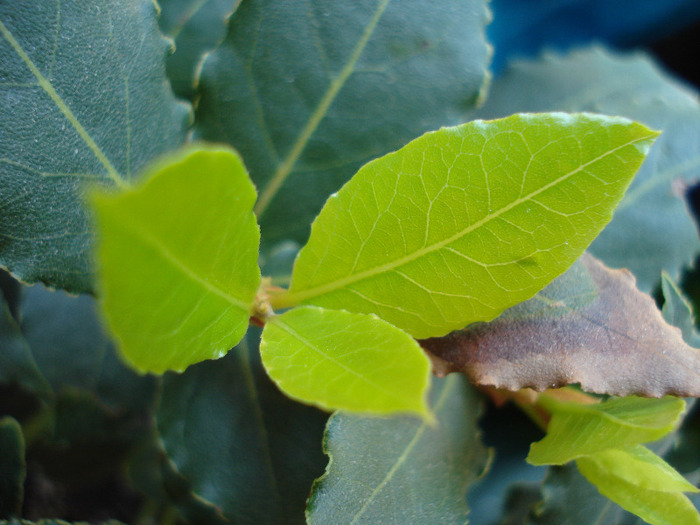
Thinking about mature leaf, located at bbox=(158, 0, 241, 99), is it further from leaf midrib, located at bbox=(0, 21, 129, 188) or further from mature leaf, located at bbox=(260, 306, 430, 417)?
mature leaf, located at bbox=(260, 306, 430, 417)

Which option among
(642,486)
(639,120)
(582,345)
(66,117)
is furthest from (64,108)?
(639,120)

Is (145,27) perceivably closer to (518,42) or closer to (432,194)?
(432,194)

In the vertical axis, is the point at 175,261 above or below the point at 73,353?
above

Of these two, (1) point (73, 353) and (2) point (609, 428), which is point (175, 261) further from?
(1) point (73, 353)

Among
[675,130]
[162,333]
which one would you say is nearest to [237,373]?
[162,333]

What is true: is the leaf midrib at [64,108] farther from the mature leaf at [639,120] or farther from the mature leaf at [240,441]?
the mature leaf at [639,120]

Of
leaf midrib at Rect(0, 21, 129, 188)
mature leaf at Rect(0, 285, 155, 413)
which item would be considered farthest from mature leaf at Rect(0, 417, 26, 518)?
leaf midrib at Rect(0, 21, 129, 188)

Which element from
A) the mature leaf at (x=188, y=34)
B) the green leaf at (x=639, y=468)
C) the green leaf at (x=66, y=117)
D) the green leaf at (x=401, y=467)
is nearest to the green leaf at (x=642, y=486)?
the green leaf at (x=639, y=468)
